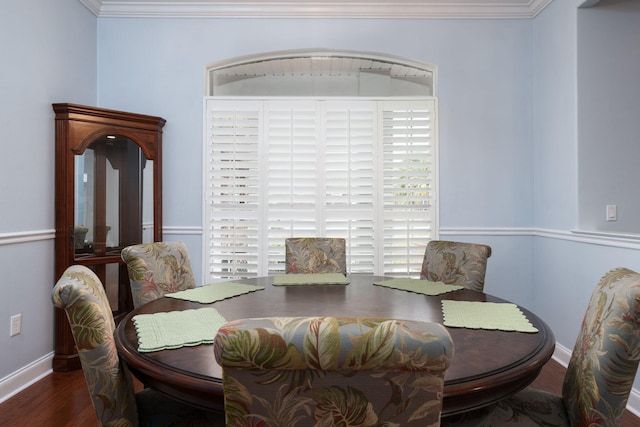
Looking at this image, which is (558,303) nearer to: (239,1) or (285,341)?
(285,341)

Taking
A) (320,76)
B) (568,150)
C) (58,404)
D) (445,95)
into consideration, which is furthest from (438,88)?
(58,404)

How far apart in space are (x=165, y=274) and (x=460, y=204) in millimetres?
2477

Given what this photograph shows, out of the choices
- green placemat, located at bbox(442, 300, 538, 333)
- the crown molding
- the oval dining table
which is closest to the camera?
the oval dining table

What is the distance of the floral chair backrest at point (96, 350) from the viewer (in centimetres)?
117

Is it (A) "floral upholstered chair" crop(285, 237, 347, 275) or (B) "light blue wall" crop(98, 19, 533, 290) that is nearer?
(A) "floral upholstered chair" crop(285, 237, 347, 275)

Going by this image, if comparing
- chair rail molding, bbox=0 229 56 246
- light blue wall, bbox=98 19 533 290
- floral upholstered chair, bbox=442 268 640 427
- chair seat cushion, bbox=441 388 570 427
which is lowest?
chair seat cushion, bbox=441 388 570 427

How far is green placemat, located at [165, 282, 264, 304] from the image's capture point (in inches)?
72.2

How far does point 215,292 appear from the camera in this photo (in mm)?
1961

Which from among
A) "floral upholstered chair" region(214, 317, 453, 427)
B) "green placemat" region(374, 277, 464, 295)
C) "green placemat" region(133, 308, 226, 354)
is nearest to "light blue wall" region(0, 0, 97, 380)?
"green placemat" region(133, 308, 226, 354)

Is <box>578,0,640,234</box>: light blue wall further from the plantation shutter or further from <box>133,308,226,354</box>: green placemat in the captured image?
<box>133,308,226,354</box>: green placemat

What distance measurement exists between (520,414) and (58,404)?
2427mm

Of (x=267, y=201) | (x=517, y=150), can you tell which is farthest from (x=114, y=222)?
(x=517, y=150)

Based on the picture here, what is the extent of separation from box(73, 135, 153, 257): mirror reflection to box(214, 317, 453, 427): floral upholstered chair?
8.98ft

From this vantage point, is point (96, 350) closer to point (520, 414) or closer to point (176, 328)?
→ point (176, 328)
